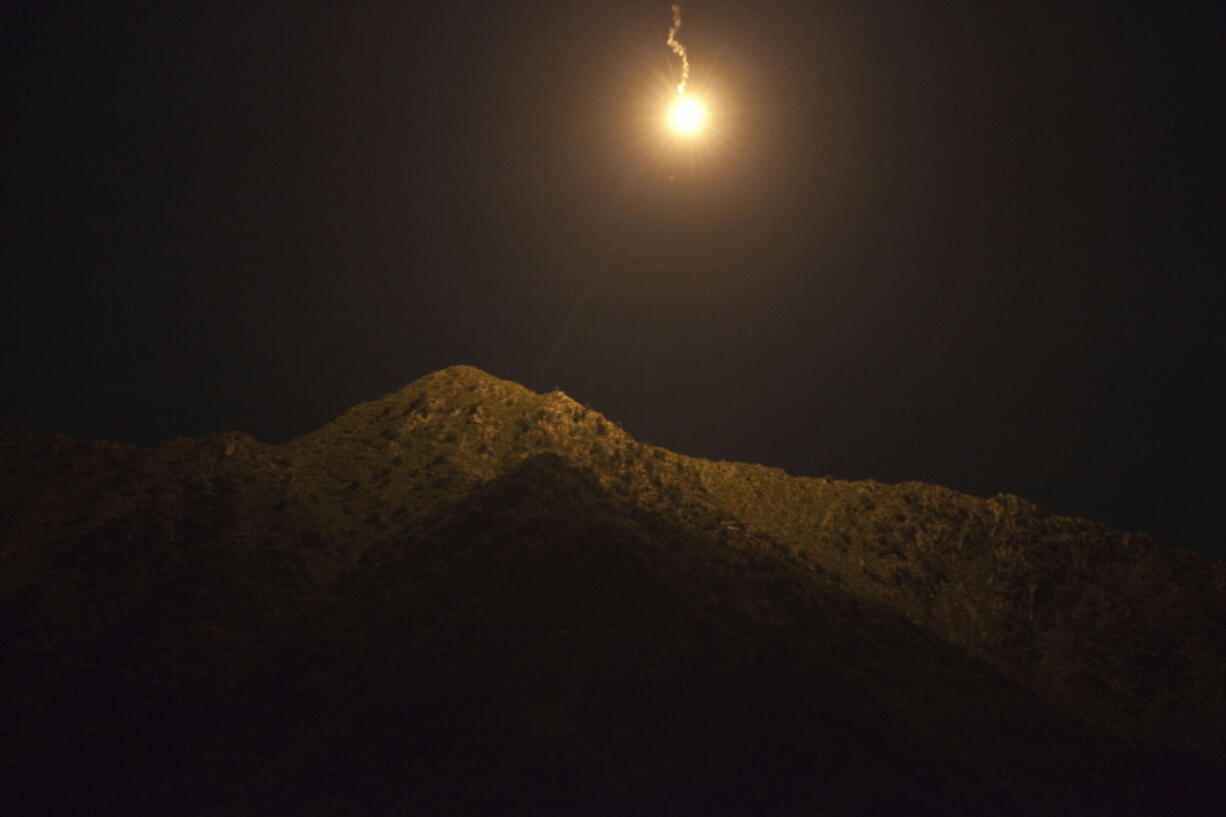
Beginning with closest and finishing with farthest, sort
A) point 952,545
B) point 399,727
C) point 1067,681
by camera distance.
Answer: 1. point 399,727
2. point 1067,681
3. point 952,545

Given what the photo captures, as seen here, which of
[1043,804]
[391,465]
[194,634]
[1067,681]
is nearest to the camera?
[1043,804]

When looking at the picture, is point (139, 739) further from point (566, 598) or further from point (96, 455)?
point (96, 455)

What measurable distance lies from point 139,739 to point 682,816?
286 inches

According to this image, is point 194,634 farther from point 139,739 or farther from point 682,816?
point 682,816

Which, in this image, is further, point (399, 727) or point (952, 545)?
point (952, 545)

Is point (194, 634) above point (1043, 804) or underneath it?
underneath

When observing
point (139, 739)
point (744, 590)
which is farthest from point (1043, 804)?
point (139, 739)

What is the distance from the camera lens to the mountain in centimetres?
1088

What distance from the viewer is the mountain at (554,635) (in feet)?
35.7

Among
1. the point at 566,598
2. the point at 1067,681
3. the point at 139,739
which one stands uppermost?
the point at 1067,681

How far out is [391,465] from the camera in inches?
716

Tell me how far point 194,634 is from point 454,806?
573cm

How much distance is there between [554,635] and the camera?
1224 centimetres

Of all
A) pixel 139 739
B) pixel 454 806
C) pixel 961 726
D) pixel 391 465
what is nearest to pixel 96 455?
pixel 391 465
